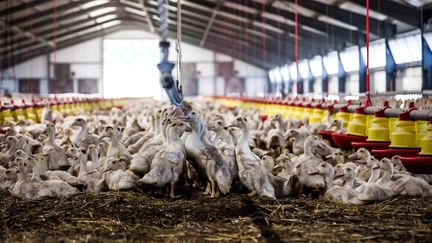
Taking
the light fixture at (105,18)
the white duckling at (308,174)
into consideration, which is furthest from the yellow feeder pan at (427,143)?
the light fixture at (105,18)

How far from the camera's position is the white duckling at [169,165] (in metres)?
6.78

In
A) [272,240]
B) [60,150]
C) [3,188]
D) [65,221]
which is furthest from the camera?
[60,150]

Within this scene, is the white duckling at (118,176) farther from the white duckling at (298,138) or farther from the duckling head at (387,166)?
the white duckling at (298,138)

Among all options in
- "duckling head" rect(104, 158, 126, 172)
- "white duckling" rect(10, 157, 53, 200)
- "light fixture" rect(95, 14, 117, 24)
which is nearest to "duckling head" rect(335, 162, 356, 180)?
"duckling head" rect(104, 158, 126, 172)

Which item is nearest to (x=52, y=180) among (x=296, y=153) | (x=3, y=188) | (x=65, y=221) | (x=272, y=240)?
(x=3, y=188)

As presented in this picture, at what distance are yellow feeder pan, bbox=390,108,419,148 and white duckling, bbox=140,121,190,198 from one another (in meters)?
2.33

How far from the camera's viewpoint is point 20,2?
3095 cm

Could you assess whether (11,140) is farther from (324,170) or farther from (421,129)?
(421,129)

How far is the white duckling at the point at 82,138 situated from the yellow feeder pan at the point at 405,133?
461 cm

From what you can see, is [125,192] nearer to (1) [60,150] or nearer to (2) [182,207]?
(2) [182,207]

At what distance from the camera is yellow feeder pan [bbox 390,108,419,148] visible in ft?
24.0

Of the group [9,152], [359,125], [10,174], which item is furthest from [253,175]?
[9,152]

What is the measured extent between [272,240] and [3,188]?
3778 millimetres

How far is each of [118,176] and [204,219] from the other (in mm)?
1682
